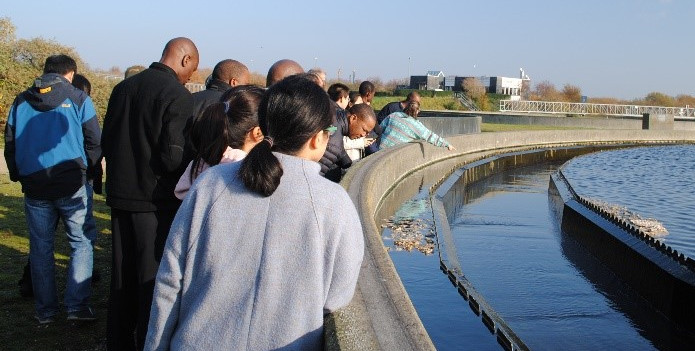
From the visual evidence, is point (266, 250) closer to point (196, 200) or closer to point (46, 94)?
point (196, 200)

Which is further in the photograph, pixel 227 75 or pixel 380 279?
pixel 227 75

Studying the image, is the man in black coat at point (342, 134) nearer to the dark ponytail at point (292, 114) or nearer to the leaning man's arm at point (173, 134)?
the leaning man's arm at point (173, 134)

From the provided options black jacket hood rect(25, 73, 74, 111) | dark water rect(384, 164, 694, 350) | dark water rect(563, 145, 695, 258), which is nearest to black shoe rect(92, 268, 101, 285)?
black jacket hood rect(25, 73, 74, 111)

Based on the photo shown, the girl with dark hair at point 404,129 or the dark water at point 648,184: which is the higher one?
the girl with dark hair at point 404,129

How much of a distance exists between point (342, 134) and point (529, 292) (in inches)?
85.7

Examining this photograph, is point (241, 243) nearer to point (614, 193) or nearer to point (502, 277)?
point (502, 277)

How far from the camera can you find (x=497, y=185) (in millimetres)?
15602

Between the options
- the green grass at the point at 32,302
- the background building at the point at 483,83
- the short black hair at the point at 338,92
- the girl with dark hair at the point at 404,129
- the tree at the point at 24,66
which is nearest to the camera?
the green grass at the point at 32,302

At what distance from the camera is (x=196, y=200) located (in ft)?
8.82

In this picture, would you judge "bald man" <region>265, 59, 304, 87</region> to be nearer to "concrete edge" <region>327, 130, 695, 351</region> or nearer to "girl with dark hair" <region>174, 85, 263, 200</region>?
"concrete edge" <region>327, 130, 695, 351</region>

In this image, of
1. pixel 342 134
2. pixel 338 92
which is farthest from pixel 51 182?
pixel 338 92

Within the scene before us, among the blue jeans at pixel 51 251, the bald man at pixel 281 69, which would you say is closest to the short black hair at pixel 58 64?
the blue jeans at pixel 51 251

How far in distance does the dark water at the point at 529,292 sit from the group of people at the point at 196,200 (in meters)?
1.49

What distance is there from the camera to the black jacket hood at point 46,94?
5773mm
